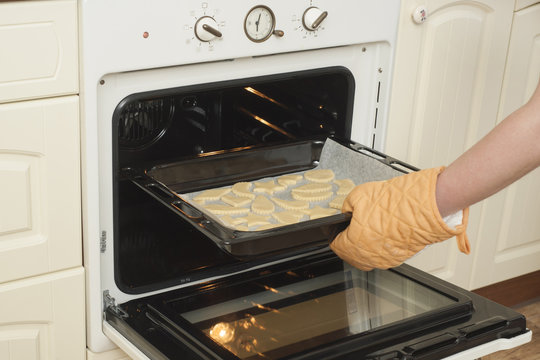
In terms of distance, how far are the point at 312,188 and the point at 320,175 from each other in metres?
0.06

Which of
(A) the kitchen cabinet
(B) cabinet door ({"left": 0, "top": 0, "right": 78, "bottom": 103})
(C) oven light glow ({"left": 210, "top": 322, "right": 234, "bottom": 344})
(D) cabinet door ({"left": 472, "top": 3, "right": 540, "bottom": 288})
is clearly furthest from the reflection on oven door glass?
(D) cabinet door ({"left": 472, "top": 3, "right": 540, "bottom": 288})

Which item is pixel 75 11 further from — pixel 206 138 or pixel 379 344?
pixel 379 344

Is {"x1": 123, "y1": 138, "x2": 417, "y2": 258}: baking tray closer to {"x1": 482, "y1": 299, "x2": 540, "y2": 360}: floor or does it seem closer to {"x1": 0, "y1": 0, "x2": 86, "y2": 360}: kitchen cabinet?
{"x1": 0, "y1": 0, "x2": 86, "y2": 360}: kitchen cabinet

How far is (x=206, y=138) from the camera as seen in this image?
160cm

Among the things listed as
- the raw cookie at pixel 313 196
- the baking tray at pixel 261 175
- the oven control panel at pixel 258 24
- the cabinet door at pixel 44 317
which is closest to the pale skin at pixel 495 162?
the baking tray at pixel 261 175

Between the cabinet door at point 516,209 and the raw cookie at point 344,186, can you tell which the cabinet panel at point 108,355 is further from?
the cabinet door at point 516,209

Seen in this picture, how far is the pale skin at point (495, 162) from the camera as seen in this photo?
1.08 meters

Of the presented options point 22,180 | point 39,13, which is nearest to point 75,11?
point 39,13

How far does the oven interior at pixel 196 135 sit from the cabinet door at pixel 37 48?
0.24m

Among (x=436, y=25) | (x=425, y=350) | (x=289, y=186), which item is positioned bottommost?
(x=425, y=350)

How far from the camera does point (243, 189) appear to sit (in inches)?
55.9

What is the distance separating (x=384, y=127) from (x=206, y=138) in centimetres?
37

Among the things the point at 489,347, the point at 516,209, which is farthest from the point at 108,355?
the point at 516,209

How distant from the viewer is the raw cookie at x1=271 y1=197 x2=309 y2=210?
54.4 inches
